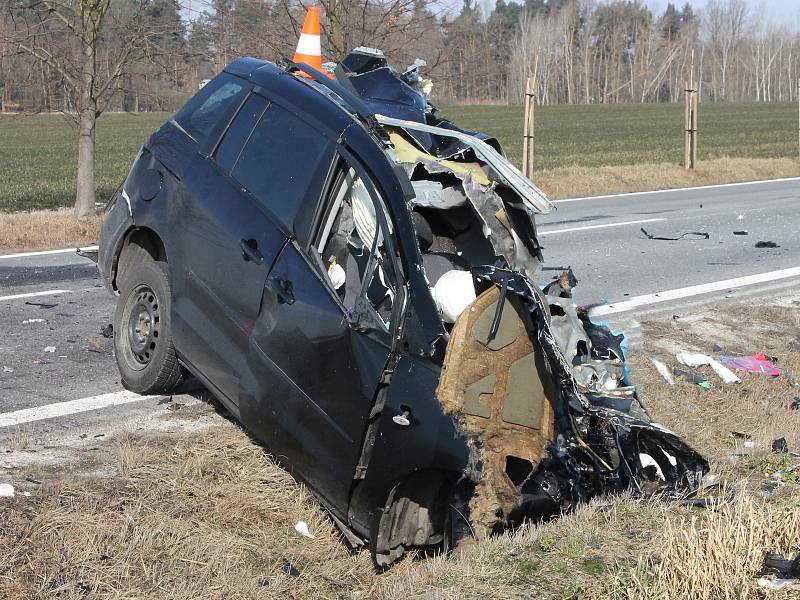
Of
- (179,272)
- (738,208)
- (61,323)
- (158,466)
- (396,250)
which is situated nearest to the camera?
(396,250)

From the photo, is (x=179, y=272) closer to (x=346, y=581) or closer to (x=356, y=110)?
(x=356, y=110)

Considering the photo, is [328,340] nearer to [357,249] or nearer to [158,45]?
Result: [357,249]

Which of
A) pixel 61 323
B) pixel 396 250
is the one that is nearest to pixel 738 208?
pixel 61 323

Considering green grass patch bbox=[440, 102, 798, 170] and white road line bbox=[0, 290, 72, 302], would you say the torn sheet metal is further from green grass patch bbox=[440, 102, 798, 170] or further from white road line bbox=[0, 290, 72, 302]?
green grass patch bbox=[440, 102, 798, 170]

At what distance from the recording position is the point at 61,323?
8039mm

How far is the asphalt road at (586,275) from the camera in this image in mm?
6625

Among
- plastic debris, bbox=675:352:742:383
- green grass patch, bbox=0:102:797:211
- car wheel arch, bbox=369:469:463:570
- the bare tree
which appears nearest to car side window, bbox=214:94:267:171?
car wheel arch, bbox=369:469:463:570

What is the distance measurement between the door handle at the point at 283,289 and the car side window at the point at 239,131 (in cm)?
104

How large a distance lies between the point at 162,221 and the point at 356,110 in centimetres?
148

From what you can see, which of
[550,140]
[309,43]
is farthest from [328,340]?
[550,140]

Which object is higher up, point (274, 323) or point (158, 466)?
point (274, 323)

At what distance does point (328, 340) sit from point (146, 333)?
1954 mm

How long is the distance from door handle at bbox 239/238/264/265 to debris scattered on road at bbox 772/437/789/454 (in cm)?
337

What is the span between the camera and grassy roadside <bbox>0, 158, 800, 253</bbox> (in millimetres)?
12695
